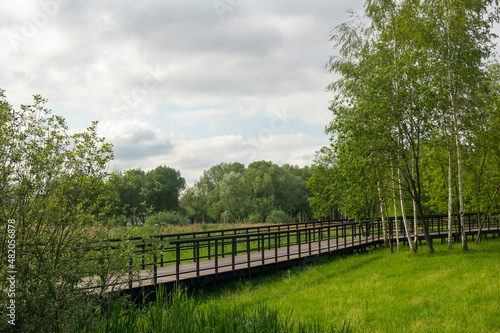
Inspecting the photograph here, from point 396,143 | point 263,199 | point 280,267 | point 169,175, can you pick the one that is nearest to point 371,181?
point 396,143

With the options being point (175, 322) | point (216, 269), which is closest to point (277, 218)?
point (216, 269)

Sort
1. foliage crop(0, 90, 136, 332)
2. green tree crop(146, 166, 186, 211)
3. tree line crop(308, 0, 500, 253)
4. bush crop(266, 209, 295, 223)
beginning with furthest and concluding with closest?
green tree crop(146, 166, 186, 211) → bush crop(266, 209, 295, 223) → tree line crop(308, 0, 500, 253) → foliage crop(0, 90, 136, 332)

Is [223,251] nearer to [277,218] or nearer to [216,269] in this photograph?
[216,269]

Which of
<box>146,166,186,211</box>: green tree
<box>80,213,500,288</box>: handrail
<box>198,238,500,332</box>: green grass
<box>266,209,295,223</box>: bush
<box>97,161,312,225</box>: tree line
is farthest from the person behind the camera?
<box>146,166,186,211</box>: green tree

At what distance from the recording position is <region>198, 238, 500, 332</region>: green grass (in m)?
7.92

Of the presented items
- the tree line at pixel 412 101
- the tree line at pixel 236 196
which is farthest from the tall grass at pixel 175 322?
the tree line at pixel 236 196

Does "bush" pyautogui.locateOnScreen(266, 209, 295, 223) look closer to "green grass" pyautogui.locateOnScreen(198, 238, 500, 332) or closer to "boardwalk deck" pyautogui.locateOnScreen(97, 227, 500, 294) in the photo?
"boardwalk deck" pyautogui.locateOnScreen(97, 227, 500, 294)

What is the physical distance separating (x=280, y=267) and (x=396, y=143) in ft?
22.7

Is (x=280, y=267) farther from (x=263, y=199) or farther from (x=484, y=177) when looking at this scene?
(x=263, y=199)

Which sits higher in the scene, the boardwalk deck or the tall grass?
the tall grass

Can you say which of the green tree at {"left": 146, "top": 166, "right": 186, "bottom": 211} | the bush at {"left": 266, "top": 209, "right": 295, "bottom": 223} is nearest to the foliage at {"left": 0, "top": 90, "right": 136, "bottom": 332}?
the bush at {"left": 266, "top": 209, "right": 295, "bottom": 223}

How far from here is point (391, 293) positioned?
34.0ft

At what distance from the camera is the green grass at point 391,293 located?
26.0ft

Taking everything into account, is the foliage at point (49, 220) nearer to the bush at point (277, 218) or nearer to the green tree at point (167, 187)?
the bush at point (277, 218)
